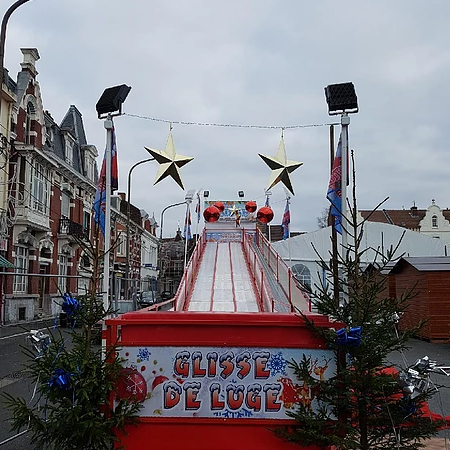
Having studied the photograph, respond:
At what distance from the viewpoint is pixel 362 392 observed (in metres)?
4.48

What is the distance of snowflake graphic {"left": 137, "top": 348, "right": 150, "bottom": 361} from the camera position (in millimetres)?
4930

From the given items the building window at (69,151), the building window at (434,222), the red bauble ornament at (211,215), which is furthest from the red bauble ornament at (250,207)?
the building window at (434,222)

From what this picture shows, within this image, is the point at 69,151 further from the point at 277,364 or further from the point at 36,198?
the point at 277,364

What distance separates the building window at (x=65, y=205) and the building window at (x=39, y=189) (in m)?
3.58

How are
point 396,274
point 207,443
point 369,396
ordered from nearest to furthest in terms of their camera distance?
1. point 369,396
2. point 207,443
3. point 396,274

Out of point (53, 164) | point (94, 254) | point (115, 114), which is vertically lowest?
point (94, 254)

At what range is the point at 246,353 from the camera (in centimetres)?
490

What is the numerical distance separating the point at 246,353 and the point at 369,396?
119cm

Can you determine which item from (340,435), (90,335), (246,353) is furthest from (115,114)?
(340,435)

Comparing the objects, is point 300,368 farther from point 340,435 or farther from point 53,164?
point 53,164

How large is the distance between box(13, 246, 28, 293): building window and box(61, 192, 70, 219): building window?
668cm

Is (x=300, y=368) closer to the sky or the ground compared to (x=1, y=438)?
closer to the sky

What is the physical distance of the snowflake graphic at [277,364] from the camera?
4.88m

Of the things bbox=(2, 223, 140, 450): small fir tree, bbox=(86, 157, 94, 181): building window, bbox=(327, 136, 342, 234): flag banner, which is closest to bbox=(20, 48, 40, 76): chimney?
bbox=(86, 157, 94, 181): building window
